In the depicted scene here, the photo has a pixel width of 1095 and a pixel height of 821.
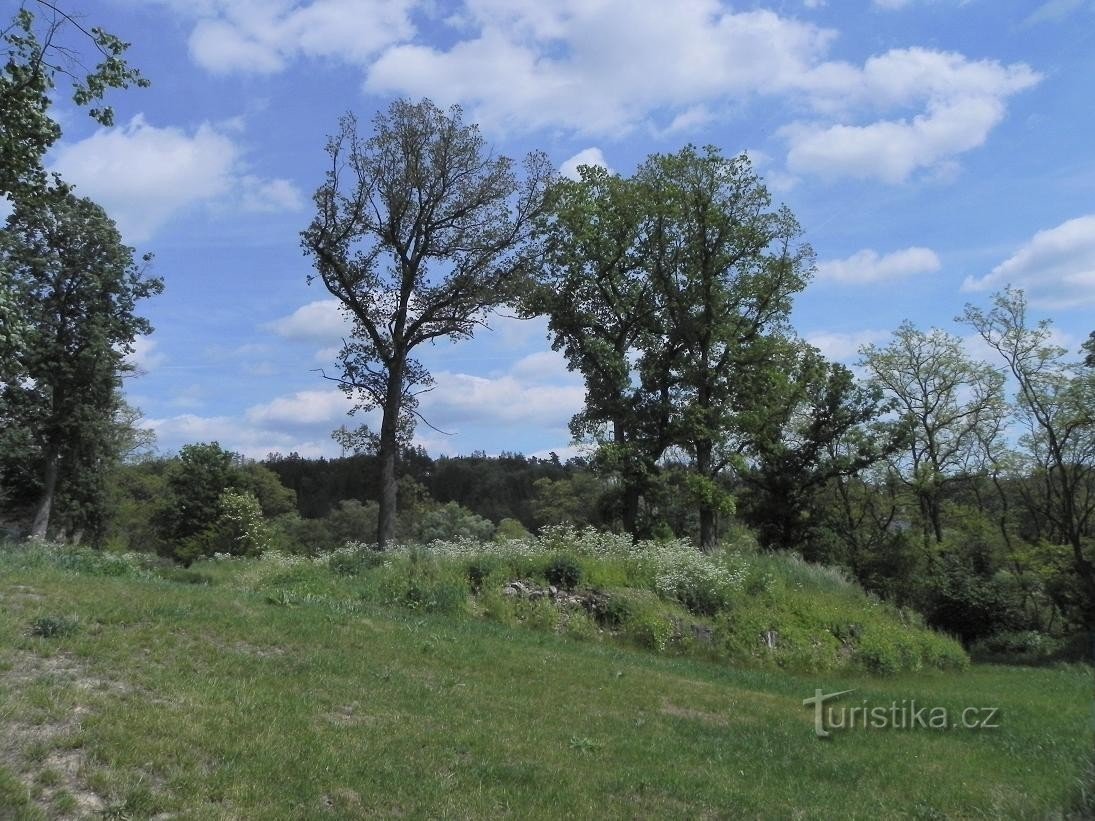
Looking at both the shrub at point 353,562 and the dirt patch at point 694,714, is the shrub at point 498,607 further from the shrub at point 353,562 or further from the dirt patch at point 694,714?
the dirt patch at point 694,714

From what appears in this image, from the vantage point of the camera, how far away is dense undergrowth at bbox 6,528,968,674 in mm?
14938

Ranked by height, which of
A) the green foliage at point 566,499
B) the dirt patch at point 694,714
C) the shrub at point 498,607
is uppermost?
the green foliage at point 566,499

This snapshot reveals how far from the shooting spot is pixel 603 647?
47.3 feet

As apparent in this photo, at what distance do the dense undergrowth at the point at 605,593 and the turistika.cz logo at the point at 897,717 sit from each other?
17.1ft

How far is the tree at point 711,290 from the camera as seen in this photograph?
26250 millimetres

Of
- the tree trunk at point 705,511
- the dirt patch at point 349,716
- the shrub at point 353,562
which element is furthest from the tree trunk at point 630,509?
the dirt patch at point 349,716

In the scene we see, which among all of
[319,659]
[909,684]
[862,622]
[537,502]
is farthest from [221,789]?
[537,502]

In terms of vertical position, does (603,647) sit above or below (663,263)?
below

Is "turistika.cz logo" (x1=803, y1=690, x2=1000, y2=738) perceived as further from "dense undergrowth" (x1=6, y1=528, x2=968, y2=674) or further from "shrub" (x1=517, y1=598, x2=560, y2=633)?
"shrub" (x1=517, y1=598, x2=560, y2=633)

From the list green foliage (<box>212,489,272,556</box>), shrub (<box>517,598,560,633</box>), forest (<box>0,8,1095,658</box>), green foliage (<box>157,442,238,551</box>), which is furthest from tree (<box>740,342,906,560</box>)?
green foliage (<box>157,442,238,551</box>)

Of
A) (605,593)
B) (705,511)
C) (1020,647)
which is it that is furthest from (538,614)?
(1020,647)

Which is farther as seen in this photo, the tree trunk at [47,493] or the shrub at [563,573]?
the tree trunk at [47,493]

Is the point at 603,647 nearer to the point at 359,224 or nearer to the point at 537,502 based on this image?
the point at 359,224

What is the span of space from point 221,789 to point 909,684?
15137 millimetres
